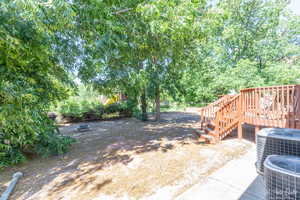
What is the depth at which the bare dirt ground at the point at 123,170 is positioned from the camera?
2.24 metres

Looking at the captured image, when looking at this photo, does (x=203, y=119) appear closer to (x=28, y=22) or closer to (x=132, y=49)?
(x=132, y=49)

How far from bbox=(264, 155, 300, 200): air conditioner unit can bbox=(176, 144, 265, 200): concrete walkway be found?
0.93 m

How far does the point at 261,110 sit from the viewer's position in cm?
401

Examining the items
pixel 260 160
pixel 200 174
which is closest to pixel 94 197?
pixel 200 174

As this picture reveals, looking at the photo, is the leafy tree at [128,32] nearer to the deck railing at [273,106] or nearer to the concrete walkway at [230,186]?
the deck railing at [273,106]

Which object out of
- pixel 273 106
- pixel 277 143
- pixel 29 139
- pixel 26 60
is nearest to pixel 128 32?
pixel 26 60

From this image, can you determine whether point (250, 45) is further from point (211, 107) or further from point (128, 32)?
point (128, 32)

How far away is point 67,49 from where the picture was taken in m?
3.61

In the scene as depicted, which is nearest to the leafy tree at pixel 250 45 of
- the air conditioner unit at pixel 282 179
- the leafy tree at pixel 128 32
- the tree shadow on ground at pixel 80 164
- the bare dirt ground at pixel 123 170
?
the leafy tree at pixel 128 32

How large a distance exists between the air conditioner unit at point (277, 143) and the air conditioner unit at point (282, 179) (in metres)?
0.56

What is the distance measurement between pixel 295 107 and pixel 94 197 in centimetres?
437

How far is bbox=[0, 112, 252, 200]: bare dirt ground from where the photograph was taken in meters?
2.24

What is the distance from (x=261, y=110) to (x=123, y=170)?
3922 millimetres

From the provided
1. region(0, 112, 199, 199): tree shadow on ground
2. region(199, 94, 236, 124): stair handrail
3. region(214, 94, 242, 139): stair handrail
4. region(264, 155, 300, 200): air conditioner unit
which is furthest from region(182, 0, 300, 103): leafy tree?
region(264, 155, 300, 200): air conditioner unit
